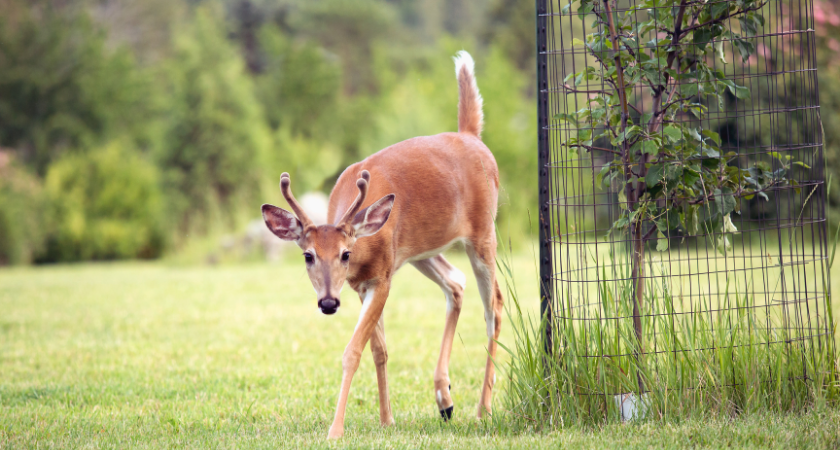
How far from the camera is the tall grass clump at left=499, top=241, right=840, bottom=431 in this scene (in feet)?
11.7

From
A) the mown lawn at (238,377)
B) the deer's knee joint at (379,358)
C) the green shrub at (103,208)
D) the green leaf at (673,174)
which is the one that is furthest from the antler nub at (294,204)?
the green shrub at (103,208)

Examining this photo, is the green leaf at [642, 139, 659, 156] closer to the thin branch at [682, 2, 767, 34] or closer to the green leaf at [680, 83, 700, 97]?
the green leaf at [680, 83, 700, 97]

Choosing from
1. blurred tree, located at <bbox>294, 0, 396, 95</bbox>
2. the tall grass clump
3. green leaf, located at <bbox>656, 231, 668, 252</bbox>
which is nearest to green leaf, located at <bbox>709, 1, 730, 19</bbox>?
green leaf, located at <bbox>656, 231, 668, 252</bbox>

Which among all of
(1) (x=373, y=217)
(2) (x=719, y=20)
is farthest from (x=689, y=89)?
(1) (x=373, y=217)

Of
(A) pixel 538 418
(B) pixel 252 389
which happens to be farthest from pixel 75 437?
(A) pixel 538 418

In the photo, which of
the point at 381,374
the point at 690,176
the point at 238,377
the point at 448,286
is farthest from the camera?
the point at 238,377

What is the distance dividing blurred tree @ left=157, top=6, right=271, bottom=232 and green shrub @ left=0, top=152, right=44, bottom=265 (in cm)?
309

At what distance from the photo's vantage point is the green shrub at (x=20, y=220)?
14.4 meters

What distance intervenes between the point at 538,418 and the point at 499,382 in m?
1.52

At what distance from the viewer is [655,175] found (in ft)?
11.7

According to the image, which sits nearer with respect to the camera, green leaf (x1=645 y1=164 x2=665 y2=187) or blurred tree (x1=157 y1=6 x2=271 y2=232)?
green leaf (x1=645 y1=164 x2=665 y2=187)

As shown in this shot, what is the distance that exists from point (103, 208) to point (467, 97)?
1337 centimetres

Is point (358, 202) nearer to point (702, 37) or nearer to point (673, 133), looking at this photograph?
point (673, 133)

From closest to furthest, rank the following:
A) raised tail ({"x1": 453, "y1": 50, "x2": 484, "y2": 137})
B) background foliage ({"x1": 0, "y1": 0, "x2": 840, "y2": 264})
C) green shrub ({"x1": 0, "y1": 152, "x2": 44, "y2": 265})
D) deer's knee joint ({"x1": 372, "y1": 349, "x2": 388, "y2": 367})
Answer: deer's knee joint ({"x1": 372, "y1": 349, "x2": 388, "y2": 367}) < raised tail ({"x1": 453, "y1": 50, "x2": 484, "y2": 137}) < green shrub ({"x1": 0, "y1": 152, "x2": 44, "y2": 265}) < background foliage ({"x1": 0, "y1": 0, "x2": 840, "y2": 264})
